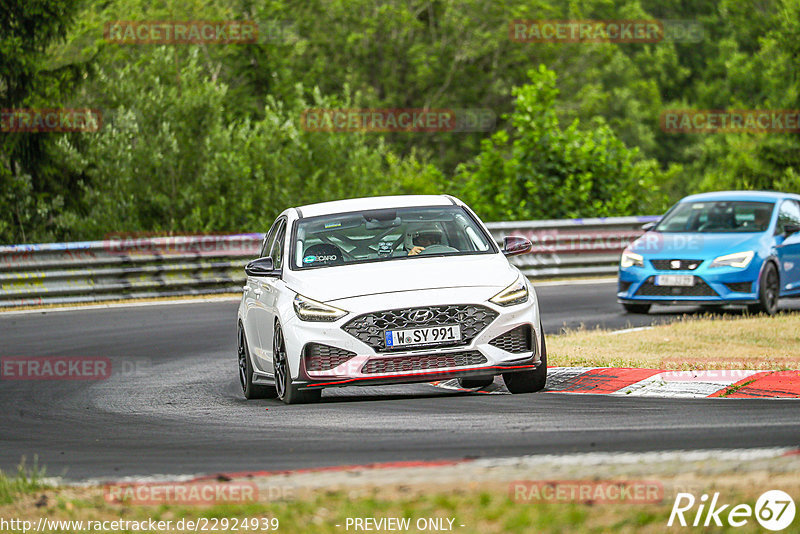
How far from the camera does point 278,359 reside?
10.6 m

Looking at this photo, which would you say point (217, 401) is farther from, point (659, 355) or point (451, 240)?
point (659, 355)

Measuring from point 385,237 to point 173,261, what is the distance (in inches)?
498

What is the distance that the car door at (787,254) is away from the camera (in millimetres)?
18031

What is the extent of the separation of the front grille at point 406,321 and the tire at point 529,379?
674 mm

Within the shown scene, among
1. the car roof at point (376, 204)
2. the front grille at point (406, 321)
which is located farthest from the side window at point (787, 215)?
the front grille at point (406, 321)

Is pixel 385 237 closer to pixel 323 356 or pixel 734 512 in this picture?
pixel 323 356

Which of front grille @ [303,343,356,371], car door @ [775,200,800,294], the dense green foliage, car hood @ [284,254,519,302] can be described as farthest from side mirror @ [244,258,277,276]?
the dense green foliage

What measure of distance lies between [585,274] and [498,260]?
1549cm

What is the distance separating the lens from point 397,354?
985 centimetres

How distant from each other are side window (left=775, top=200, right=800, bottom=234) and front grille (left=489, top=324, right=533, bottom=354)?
29.2ft

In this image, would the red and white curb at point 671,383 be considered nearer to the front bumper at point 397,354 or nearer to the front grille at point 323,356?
the front bumper at point 397,354

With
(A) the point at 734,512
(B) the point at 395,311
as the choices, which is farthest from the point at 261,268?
(A) the point at 734,512

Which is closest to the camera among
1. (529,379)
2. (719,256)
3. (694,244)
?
(529,379)

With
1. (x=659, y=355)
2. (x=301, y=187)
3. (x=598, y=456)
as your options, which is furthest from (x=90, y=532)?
(x=301, y=187)
